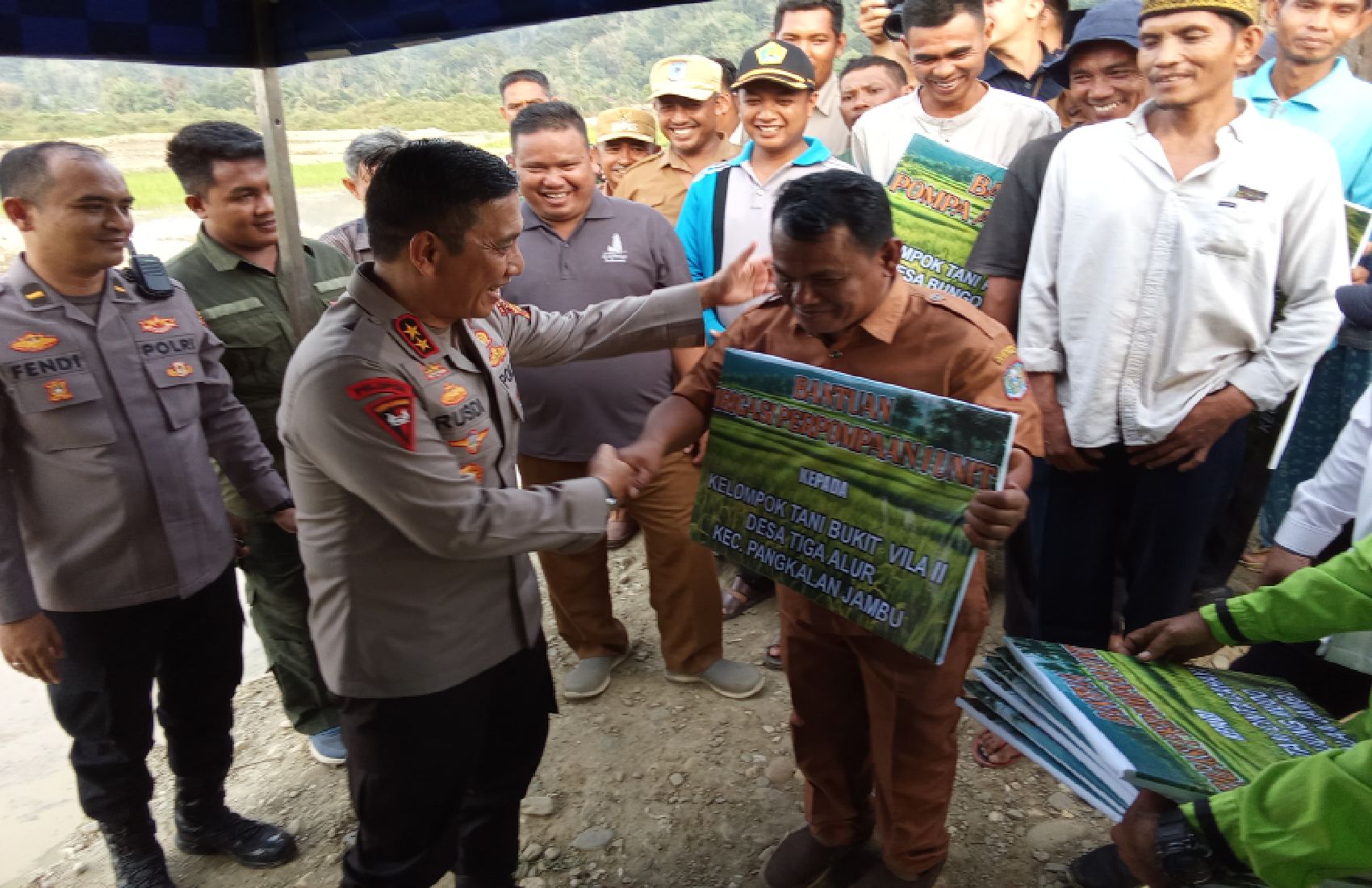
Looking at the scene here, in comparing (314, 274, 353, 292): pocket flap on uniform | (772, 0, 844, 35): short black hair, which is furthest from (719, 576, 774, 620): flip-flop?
(772, 0, 844, 35): short black hair

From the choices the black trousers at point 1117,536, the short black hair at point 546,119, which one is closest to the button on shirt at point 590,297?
the short black hair at point 546,119

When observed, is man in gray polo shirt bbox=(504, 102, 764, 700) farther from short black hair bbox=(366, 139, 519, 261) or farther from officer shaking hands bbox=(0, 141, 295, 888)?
short black hair bbox=(366, 139, 519, 261)

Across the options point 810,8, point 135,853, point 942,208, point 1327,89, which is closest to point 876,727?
point 942,208

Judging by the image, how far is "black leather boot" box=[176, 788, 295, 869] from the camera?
9.67 ft

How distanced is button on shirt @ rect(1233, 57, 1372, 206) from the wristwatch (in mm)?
2989

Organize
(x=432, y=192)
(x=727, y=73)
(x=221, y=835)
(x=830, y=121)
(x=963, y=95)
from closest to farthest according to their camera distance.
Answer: (x=432, y=192), (x=221, y=835), (x=963, y=95), (x=830, y=121), (x=727, y=73)

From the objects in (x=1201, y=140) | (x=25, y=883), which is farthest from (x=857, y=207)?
(x=25, y=883)

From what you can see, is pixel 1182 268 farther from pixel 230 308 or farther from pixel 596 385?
pixel 230 308

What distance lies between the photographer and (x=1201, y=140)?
103 inches

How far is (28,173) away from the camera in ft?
7.82

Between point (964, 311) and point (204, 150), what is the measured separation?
104 inches

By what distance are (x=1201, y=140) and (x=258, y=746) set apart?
4159mm

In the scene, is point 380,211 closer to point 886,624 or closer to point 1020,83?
point 886,624

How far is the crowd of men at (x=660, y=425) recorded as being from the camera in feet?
6.28
